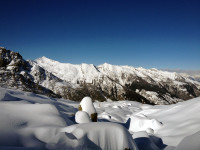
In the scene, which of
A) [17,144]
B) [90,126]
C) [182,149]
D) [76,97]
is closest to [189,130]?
[182,149]

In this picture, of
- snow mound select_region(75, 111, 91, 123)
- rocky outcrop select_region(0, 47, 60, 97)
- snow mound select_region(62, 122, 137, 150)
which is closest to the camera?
snow mound select_region(62, 122, 137, 150)

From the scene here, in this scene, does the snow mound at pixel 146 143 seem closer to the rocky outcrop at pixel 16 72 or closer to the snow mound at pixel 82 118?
the snow mound at pixel 82 118

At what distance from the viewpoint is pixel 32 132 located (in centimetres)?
620

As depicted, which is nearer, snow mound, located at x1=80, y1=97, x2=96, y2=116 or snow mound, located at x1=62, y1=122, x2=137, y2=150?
snow mound, located at x1=62, y1=122, x2=137, y2=150

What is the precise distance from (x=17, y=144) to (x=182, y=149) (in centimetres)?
584

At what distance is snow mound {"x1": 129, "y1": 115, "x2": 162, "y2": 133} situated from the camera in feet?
51.8

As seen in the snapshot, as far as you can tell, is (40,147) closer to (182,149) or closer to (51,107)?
(51,107)

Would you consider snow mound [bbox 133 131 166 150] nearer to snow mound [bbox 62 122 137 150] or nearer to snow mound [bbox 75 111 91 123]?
snow mound [bbox 62 122 137 150]

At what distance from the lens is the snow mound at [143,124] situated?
51.8 ft

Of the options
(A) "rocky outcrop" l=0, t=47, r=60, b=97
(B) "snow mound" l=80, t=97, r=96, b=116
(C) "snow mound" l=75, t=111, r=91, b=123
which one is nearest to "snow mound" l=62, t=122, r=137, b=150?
(C) "snow mound" l=75, t=111, r=91, b=123

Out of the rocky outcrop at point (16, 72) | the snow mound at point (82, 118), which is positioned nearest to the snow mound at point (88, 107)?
the snow mound at point (82, 118)

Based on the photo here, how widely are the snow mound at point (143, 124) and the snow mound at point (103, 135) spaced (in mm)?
9784

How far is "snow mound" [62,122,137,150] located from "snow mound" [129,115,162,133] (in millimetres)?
9784

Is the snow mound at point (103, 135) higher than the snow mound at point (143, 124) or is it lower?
higher
